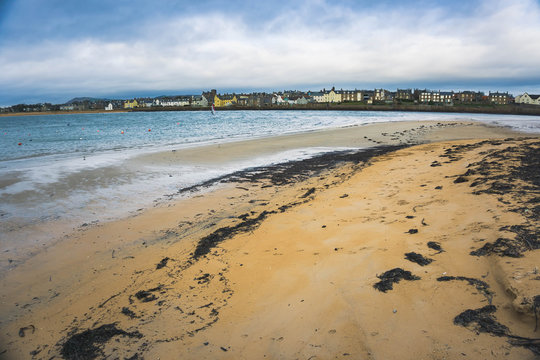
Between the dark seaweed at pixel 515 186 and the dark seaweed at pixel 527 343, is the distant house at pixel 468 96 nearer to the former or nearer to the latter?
the dark seaweed at pixel 515 186

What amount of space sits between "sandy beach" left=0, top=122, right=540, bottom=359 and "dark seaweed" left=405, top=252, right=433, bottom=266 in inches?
0.9

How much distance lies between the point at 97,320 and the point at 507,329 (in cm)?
407

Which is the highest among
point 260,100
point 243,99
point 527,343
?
point 243,99

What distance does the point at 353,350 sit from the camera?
7.96 feet

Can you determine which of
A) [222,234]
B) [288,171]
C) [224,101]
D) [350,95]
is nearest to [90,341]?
[222,234]

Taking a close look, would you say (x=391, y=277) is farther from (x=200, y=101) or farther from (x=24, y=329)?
(x=200, y=101)

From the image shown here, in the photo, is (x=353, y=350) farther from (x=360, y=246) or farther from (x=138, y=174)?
(x=138, y=174)

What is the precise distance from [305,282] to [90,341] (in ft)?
8.01

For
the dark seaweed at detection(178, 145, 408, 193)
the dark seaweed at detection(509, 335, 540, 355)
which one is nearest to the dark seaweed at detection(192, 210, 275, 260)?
the dark seaweed at detection(178, 145, 408, 193)

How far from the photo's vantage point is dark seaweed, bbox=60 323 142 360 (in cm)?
285

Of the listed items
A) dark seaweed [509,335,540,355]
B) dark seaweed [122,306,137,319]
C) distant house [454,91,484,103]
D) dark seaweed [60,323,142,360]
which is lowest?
dark seaweed [60,323,142,360]

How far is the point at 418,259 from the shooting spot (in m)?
3.56

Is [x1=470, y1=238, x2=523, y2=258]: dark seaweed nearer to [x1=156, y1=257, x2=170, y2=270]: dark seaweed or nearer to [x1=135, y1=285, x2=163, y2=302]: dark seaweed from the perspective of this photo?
[x1=135, y1=285, x2=163, y2=302]: dark seaweed

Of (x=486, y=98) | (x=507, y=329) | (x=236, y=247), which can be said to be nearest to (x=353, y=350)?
(x=507, y=329)
